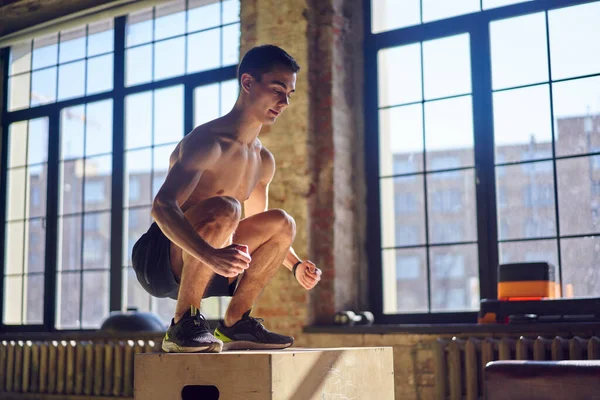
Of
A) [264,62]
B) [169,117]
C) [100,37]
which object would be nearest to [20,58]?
[100,37]

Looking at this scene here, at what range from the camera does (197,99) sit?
6199mm

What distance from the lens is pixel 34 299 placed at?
7012 millimetres

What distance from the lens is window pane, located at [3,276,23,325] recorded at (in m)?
7.11

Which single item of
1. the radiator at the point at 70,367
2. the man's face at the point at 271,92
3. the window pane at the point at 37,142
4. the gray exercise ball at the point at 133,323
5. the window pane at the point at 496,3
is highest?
the window pane at the point at 496,3

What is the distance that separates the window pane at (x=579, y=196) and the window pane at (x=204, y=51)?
2.82 meters

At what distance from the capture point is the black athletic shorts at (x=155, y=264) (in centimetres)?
274

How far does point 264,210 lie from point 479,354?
6.28 feet

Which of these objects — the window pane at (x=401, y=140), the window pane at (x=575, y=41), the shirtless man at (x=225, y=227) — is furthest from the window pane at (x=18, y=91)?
the shirtless man at (x=225, y=227)

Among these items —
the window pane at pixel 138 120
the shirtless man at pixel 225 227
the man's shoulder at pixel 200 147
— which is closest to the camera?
the shirtless man at pixel 225 227

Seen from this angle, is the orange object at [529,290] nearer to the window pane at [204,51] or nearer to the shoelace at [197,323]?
the shoelace at [197,323]

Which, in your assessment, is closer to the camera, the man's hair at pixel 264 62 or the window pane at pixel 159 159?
the man's hair at pixel 264 62

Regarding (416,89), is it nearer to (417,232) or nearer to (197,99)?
(417,232)

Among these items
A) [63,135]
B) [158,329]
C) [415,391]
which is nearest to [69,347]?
[158,329]

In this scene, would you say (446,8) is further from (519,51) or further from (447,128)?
(447,128)
